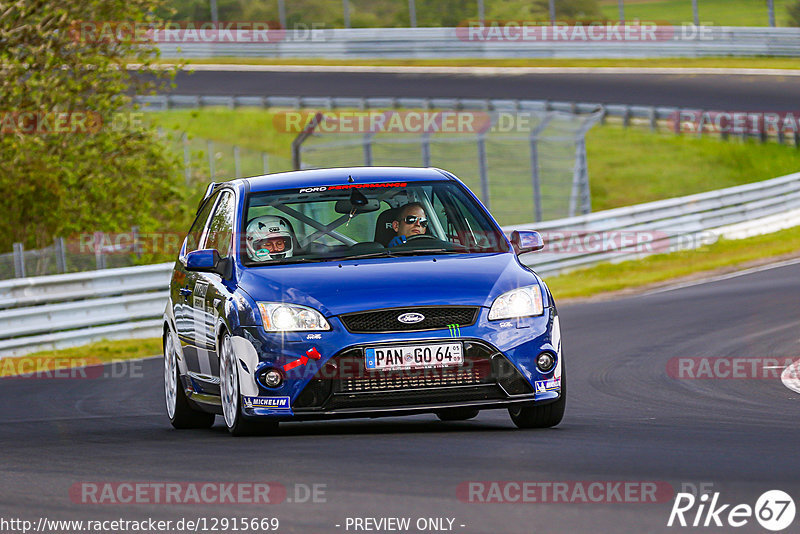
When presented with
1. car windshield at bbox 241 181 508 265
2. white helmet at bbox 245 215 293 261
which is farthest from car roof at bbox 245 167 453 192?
white helmet at bbox 245 215 293 261

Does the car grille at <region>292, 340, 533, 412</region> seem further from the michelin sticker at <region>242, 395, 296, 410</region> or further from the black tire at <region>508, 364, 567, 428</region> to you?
the black tire at <region>508, 364, 567, 428</region>

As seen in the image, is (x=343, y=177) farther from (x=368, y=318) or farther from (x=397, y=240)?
(x=368, y=318)

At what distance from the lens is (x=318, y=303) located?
314 inches

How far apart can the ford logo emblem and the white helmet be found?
45.1 inches

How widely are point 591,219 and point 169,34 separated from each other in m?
30.5

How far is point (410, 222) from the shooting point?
9.17m

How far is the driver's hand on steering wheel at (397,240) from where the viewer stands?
29.3ft

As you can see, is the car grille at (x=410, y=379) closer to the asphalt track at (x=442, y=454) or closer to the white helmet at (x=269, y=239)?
the asphalt track at (x=442, y=454)

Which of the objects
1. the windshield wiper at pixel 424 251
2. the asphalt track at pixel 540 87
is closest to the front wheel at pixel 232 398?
the windshield wiper at pixel 424 251

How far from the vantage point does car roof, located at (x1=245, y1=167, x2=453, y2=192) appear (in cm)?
935

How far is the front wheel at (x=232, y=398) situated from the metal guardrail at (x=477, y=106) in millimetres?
27919

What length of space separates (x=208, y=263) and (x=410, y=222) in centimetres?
129

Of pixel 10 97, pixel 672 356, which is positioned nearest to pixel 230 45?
pixel 10 97

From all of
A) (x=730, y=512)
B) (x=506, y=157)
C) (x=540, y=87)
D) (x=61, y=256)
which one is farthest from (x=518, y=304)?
(x=540, y=87)
